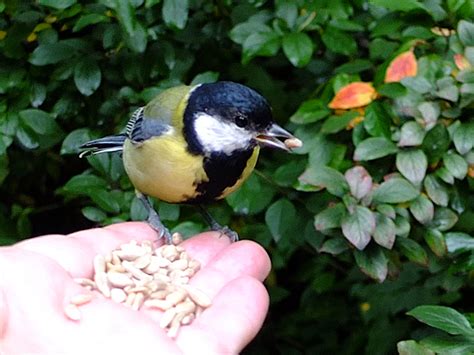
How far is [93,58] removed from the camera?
206 centimetres

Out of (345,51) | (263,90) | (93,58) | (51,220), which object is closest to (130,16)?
(93,58)

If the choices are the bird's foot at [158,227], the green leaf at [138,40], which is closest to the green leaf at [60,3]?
the green leaf at [138,40]

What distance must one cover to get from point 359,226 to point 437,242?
179 millimetres

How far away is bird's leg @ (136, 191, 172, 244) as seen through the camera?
75.4 inches

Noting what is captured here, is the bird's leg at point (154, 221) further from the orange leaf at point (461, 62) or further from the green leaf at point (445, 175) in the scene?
the orange leaf at point (461, 62)

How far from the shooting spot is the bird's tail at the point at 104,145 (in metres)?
2.05

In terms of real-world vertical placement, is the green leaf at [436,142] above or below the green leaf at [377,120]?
below

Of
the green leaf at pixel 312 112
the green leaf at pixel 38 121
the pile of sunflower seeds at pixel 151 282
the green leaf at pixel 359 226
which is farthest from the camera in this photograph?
the green leaf at pixel 38 121

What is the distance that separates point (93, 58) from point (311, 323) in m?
1.03

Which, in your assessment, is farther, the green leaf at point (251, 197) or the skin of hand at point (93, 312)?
the green leaf at point (251, 197)

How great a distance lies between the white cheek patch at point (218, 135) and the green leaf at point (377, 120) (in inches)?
9.3

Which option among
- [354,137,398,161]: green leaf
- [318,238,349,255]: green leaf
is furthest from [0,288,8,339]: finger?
[354,137,398,161]: green leaf

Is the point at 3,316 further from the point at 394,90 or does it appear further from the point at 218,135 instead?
the point at 394,90

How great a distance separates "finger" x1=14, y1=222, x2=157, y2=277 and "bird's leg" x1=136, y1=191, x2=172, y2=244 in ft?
0.06
